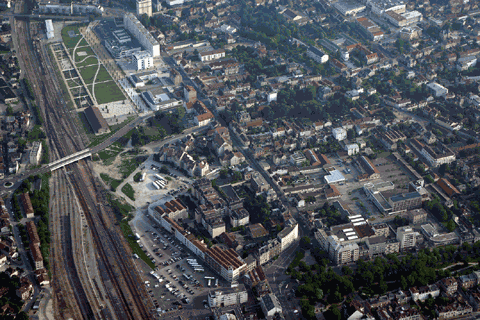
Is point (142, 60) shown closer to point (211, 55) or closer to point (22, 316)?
point (211, 55)

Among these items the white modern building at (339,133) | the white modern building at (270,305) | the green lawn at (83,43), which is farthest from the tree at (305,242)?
the green lawn at (83,43)

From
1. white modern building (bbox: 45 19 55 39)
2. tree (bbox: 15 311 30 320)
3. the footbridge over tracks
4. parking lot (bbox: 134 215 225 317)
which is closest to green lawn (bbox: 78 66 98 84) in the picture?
white modern building (bbox: 45 19 55 39)

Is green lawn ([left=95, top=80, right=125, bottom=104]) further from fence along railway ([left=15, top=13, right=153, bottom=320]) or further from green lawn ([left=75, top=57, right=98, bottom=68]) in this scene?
green lawn ([left=75, top=57, right=98, bottom=68])

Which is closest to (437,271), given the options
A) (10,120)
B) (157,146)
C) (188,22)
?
(157,146)

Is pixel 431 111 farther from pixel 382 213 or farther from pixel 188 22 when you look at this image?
pixel 188 22

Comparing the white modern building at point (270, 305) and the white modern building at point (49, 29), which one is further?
the white modern building at point (49, 29)

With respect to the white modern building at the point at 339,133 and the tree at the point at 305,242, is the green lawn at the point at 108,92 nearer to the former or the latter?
the white modern building at the point at 339,133

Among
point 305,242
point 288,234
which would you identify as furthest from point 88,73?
point 305,242
